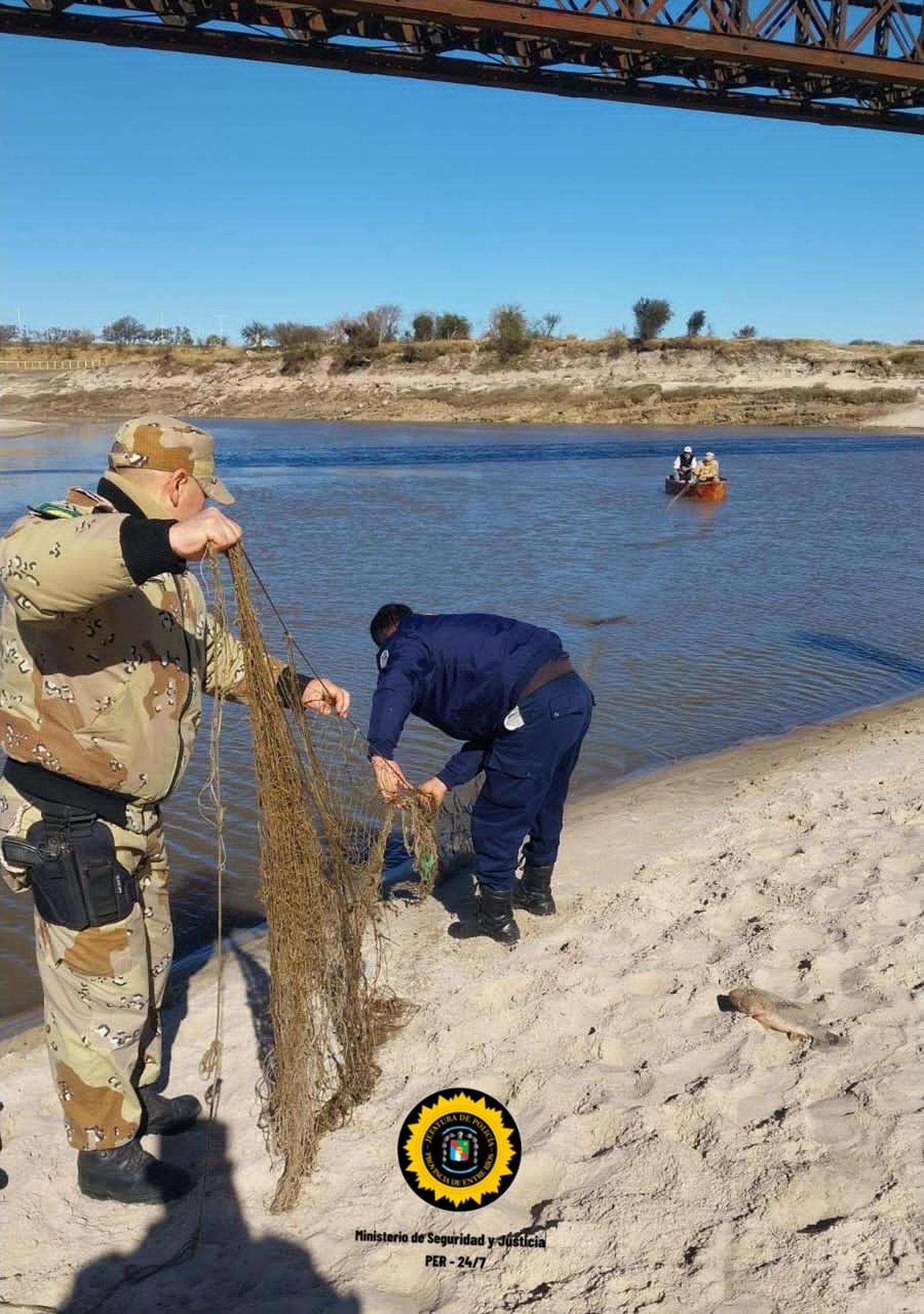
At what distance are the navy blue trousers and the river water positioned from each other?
63.2 inches

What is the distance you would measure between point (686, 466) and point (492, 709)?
19.6m

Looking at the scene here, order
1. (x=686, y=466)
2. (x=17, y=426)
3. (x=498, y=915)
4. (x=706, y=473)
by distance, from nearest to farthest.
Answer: (x=498, y=915) → (x=706, y=473) → (x=686, y=466) → (x=17, y=426)

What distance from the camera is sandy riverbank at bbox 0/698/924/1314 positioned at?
8.21 ft

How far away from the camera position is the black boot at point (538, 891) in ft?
14.8

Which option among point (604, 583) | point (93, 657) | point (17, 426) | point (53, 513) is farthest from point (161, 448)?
point (17, 426)

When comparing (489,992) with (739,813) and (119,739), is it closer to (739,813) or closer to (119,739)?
(119,739)

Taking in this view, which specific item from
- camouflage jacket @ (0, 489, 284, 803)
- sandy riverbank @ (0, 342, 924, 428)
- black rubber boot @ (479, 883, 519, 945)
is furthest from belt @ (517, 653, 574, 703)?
sandy riverbank @ (0, 342, 924, 428)

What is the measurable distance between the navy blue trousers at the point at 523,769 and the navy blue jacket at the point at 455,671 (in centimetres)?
10

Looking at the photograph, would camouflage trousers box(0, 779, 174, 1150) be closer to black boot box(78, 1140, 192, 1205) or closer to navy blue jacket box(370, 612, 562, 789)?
black boot box(78, 1140, 192, 1205)

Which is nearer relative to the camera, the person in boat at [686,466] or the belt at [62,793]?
the belt at [62,793]

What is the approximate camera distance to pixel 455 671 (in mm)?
4039

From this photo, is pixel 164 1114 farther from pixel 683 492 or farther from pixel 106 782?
pixel 683 492

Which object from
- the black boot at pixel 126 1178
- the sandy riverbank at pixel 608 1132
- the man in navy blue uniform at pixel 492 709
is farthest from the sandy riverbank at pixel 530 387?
the black boot at pixel 126 1178

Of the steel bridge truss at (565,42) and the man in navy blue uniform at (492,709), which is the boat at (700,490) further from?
the man in navy blue uniform at (492,709)
